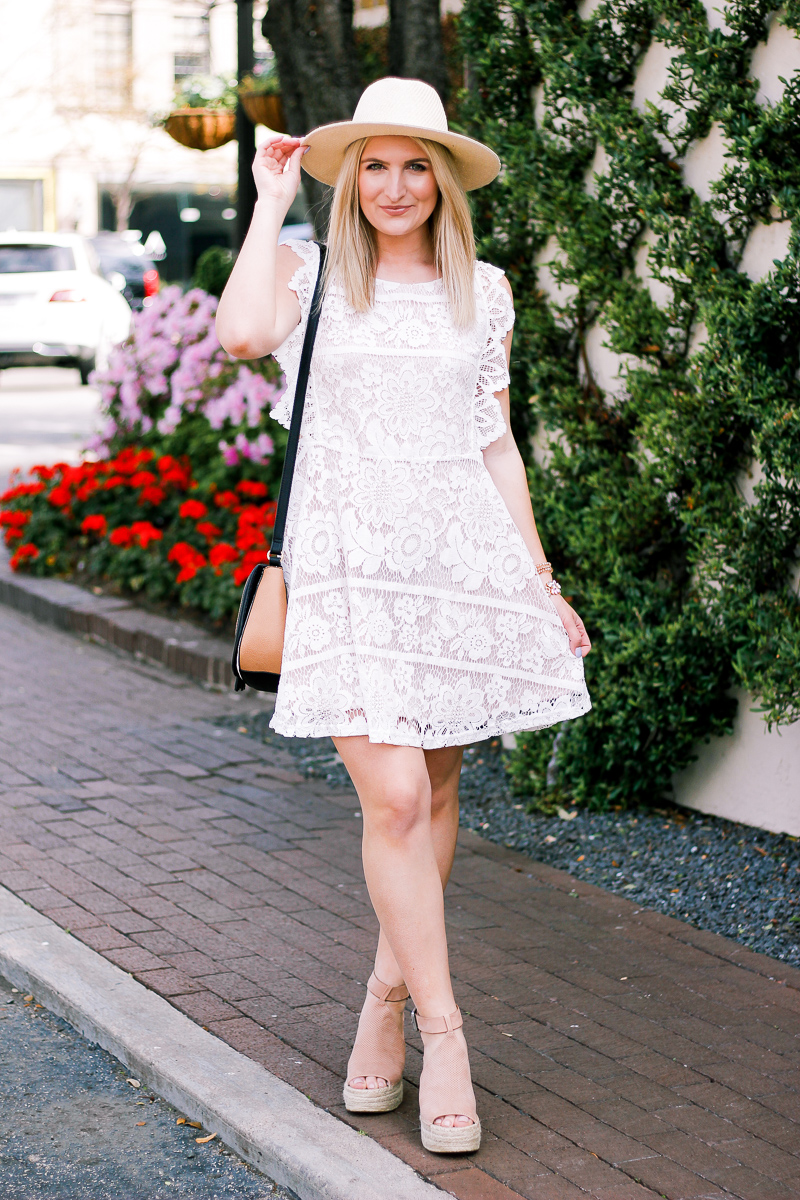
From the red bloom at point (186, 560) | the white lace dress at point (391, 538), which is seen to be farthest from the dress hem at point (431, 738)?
the red bloom at point (186, 560)

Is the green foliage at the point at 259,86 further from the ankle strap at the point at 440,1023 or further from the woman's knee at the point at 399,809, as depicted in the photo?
the ankle strap at the point at 440,1023

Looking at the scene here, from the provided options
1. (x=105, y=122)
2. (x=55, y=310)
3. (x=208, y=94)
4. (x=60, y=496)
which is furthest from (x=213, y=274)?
(x=105, y=122)

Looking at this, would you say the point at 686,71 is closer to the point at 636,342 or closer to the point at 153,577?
the point at 636,342

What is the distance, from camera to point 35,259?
62.6ft

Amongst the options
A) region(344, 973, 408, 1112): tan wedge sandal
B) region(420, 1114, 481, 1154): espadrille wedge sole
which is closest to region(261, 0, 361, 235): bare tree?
region(344, 973, 408, 1112): tan wedge sandal

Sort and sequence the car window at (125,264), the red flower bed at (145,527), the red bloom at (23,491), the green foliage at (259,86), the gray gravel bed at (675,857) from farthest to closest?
the car window at (125,264) → the red bloom at (23,491) → the green foliage at (259,86) → the red flower bed at (145,527) → the gray gravel bed at (675,857)

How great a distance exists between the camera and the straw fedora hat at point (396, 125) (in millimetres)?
2816

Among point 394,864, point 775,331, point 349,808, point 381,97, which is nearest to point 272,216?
point 381,97

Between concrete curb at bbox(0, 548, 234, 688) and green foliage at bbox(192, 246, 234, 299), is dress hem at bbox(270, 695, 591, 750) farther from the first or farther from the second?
green foliage at bbox(192, 246, 234, 299)

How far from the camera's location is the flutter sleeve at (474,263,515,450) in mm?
2969

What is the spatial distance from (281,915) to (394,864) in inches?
51.3

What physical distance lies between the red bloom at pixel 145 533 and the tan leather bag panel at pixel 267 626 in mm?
4817

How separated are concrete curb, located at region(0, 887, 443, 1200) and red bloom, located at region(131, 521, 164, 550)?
12.7 ft

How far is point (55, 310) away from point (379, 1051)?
16937 millimetres
